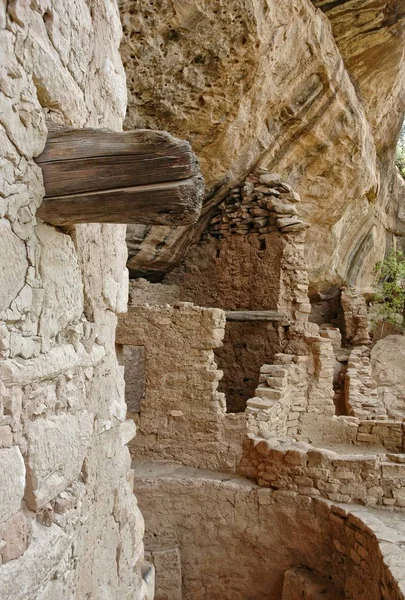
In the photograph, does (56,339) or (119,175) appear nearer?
(119,175)

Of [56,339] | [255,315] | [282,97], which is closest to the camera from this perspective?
[56,339]

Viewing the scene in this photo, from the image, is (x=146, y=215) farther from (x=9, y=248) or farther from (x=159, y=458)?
(x=159, y=458)

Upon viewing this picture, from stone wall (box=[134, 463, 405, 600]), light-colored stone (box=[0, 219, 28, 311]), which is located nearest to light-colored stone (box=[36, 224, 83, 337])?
light-colored stone (box=[0, 219, 28, 311])

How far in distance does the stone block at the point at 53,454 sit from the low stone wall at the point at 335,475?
319 centimetres

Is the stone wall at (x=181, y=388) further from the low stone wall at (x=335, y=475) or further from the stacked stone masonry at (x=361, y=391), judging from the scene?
the stacked stone masonry at (x=361, y=391)

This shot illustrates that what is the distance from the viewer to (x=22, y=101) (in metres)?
1.46

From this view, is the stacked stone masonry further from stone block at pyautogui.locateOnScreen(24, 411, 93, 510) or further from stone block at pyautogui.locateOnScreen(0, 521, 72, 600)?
stone block at pyautogui.locateOnScreen(0, 521, 72, 600)

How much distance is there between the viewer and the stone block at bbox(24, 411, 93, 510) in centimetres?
147

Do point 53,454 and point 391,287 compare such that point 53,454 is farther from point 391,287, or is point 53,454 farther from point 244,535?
point 391,287

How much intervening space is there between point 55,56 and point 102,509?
1.76 meters

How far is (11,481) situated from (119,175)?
3.09ft

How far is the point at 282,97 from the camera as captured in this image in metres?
8.09

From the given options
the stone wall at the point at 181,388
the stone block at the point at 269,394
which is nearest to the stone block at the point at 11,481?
the stone wall at the point at 181,388

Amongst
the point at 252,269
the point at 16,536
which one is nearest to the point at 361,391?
the point at 252,269
